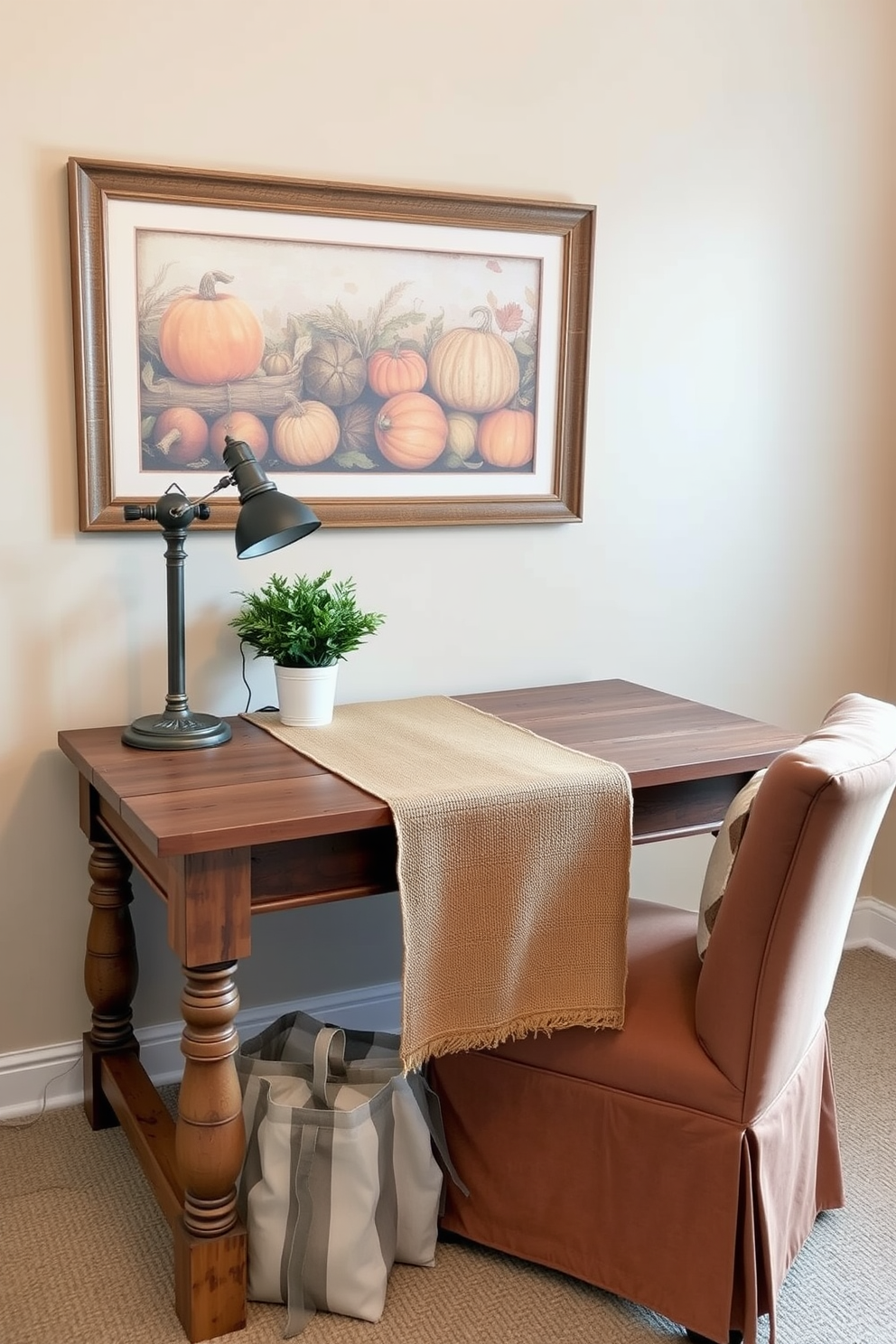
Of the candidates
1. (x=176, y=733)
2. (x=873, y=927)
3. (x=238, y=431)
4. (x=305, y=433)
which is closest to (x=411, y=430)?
(x=305, y=433)

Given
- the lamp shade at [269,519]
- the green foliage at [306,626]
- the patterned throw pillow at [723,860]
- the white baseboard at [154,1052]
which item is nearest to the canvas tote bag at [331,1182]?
the white baseboard at [154,1052]

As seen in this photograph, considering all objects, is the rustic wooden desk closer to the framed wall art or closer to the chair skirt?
the chair skirt

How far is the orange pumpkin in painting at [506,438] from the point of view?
8.05 ft

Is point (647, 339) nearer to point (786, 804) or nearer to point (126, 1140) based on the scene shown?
point (786, 804)

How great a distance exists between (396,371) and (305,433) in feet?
0.71

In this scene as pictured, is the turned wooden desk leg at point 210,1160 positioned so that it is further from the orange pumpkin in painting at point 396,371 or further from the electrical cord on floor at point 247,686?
the orange pumpkin in painting at point 396,371

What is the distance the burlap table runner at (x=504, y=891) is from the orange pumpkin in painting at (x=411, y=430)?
0.69 meters

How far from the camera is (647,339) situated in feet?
8.57

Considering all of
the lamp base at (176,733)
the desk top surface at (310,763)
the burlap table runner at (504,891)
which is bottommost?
the burlap table runner at (504,891)

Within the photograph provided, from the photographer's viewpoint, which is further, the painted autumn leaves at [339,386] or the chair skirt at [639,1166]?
the painted autumn leaves at [339,386]

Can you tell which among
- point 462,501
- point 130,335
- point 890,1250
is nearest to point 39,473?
point 130,335

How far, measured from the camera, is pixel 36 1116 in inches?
90.5

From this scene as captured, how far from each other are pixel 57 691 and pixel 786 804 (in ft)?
4.24

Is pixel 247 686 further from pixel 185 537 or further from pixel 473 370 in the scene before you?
pixel 473 370
